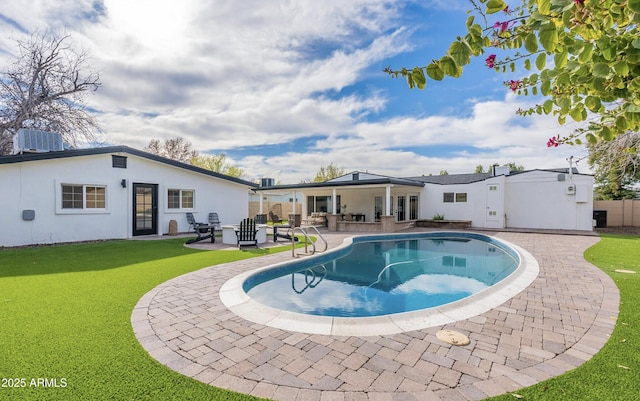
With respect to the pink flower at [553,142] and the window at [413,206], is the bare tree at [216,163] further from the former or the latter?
the pink flower at [553,142]

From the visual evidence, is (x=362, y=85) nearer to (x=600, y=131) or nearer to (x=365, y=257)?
(x=365, y=257)

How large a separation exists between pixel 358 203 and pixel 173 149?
80.2 ft

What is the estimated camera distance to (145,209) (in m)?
13.5

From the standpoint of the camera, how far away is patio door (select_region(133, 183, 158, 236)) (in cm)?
1308

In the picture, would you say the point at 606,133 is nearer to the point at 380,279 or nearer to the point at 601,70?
the point at 601,70

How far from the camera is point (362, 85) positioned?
1645cm

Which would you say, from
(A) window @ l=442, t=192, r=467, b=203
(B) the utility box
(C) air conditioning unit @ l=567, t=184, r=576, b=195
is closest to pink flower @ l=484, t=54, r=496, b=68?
(A) window @ l=442, t=192, r=467, b=203

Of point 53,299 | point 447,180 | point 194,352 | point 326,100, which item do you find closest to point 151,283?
point 53,299

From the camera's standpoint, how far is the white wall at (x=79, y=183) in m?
10.0

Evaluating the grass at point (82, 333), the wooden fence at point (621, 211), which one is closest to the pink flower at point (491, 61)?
the grass at point (82, 333)

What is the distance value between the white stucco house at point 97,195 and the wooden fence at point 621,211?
24.1 metres

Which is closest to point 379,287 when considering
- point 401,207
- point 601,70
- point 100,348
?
point 100,348

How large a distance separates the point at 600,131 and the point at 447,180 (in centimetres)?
2064

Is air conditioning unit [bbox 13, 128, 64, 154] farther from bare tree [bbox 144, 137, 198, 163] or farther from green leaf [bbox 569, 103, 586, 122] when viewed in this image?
bare tree [bbox 144, 137, 198, 163]
